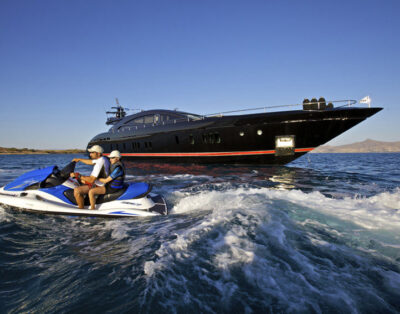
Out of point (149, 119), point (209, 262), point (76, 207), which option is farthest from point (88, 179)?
point (149, 119)

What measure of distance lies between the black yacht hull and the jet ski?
10288 millimetres

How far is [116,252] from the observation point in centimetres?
323

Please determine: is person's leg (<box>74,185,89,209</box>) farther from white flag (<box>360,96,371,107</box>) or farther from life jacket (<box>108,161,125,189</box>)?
white flag (<box>360,96,371,107</box>)

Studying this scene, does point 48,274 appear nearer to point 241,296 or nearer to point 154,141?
point 241,296

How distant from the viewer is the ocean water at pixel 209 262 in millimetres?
2088

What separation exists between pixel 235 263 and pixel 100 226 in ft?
10.1

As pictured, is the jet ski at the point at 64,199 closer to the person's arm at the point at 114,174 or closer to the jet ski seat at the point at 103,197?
the jet ski seat at the point at 103,197

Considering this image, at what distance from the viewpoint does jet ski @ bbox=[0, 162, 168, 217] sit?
15.8 ft

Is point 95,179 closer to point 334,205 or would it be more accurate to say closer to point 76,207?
point 76,207

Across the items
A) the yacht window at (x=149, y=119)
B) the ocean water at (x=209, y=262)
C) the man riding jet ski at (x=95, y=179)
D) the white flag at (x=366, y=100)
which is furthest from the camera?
the yacht window at (x=149, y=119)

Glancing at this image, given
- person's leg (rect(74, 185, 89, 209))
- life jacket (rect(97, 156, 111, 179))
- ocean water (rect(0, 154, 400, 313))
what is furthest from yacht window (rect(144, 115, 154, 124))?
ocean water (rect(0, 154, 400, 313))

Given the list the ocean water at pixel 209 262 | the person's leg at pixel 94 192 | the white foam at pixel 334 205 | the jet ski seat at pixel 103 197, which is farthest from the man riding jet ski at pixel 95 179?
the white foam at pixel 334 205

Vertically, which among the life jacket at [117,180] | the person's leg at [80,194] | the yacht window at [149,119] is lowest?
the person's leg at [80,194]

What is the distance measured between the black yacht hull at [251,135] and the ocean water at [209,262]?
902 centimetres
